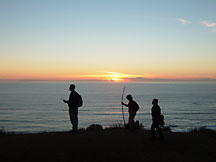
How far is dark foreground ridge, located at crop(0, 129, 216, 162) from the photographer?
279 inches

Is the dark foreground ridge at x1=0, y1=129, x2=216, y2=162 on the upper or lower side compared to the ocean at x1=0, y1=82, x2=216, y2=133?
upper

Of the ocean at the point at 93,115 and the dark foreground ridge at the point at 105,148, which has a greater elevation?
the dark foreground ridge at the point at 105,148

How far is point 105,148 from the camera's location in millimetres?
7977

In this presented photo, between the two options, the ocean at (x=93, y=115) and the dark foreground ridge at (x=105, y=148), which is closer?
the dark foreground ridge at (x=105, y=148)

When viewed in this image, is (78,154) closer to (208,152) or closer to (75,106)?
(75,106)

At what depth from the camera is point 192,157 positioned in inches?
296

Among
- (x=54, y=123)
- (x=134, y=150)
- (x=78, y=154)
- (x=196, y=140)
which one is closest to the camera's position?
(x=78, y=154)

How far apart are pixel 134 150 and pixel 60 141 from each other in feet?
8.82

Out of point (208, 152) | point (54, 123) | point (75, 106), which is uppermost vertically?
point (75, 106)

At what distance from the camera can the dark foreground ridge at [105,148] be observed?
7.09 m

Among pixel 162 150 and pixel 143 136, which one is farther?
pixel 143 136

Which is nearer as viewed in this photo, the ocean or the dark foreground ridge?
the dark foreground ridge

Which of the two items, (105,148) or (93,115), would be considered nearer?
(105,148)

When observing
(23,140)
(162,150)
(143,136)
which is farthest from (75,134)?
(162,150)
